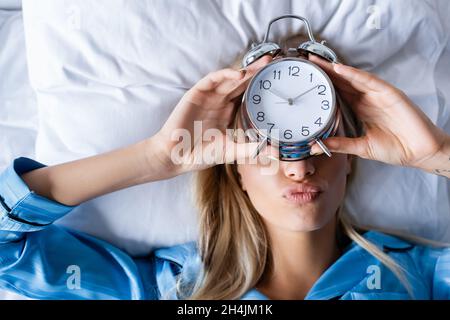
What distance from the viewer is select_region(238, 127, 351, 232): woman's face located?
108 centimetres

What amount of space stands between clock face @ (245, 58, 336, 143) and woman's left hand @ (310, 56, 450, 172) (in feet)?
0.11

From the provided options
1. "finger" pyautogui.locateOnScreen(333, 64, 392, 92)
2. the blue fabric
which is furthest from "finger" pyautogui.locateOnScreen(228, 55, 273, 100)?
the blue fabric

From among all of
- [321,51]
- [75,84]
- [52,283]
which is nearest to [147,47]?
[75,84]

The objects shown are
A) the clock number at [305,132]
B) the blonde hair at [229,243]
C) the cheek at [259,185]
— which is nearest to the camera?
the clock number at [305,132]

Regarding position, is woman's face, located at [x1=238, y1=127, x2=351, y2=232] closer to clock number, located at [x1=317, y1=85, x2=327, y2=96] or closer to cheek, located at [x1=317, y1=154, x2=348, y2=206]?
cheek, located at [x1=317, y1=154, x2=348, y2=206]

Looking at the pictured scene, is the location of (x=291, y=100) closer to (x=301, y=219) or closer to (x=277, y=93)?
(x=277, y=93)

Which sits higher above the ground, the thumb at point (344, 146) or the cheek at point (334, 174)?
the thumb at point (344, 146)

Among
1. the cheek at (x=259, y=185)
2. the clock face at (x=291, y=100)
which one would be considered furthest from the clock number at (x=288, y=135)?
the cheek at (x=259, y=185)

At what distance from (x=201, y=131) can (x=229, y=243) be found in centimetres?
29

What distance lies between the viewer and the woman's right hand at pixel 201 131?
42.6 inches

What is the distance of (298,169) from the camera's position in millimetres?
1049

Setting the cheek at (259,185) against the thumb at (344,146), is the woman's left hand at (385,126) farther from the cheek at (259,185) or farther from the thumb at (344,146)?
the cheek at (259,185)

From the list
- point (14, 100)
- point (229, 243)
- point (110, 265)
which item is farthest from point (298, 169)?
point (14, 100)
